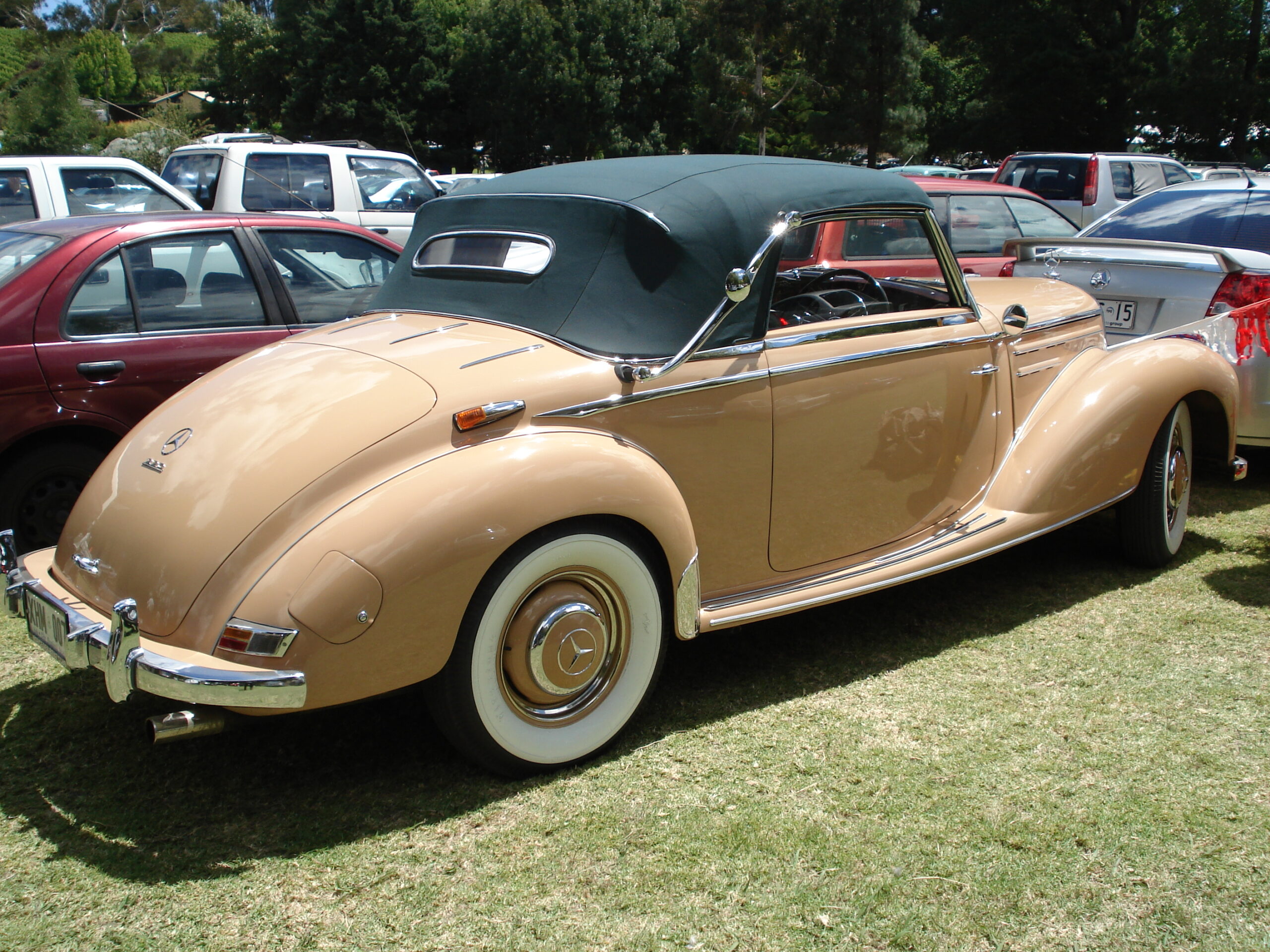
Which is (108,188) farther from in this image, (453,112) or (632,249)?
(453,112)

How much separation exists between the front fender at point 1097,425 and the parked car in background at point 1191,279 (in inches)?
31.8

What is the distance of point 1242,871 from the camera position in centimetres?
250

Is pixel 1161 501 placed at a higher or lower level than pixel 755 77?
lower

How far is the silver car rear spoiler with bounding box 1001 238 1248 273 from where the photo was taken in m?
5.24

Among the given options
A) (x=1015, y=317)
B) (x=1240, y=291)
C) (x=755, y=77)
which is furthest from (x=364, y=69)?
(x=1015, y=317)

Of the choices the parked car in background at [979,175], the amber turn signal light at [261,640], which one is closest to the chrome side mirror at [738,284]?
the amber turn signal light at [261,640]

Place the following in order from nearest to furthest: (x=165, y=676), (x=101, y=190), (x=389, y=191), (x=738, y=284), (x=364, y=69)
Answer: (x=165, y=676) < (x=738, y=284) < (x=101, y=190) < (x=389, y=191) < (x=364, y=69)

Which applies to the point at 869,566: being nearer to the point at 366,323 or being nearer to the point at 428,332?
the point at 428,332

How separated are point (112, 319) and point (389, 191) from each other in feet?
23.5

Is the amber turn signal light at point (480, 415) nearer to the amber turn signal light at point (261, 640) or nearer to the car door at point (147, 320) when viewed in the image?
the amber turn signal light at point (261, 640)

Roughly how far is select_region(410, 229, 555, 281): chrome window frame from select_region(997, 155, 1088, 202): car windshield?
1266 cm

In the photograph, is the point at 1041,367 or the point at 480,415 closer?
the point at 480,415

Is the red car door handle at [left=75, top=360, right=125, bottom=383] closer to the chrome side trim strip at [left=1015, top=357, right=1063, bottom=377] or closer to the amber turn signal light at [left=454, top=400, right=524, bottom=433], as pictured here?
the amber turn signal light at [left=454, top=400, right=524, bottom=433]

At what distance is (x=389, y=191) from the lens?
36.8 feet
